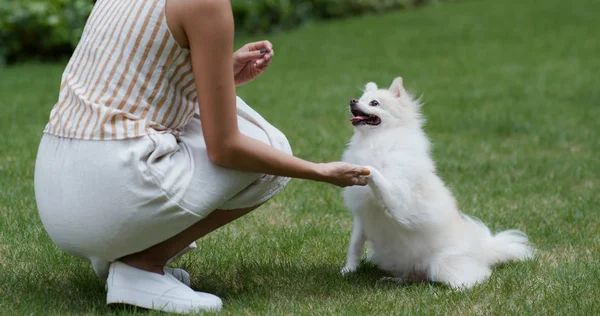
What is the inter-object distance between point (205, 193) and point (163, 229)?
0.62 feet

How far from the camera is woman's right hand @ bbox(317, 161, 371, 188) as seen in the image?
2.79 meters

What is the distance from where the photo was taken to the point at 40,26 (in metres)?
9.97

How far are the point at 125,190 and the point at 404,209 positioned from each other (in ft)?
3.51

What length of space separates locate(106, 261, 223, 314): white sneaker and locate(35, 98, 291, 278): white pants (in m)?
0.07

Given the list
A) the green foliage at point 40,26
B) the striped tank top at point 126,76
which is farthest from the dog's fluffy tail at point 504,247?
the green foliage at point 40,26

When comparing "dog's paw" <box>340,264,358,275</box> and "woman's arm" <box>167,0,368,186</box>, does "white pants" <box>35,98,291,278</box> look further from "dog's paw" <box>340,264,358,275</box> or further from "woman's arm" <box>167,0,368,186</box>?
"dog's paw" <box>340,264,358,275</box>

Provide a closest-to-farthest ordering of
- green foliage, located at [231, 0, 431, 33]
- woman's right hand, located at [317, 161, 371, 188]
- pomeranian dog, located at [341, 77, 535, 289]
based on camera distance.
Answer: woman's right hand, located at [317, 161, 371, 188] < pomeranian dog, located at [341, 77, 535, 289] < green foliage, located at [231, 0, 431, 33]

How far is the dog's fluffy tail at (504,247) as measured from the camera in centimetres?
349

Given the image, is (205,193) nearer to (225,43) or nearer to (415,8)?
(225,43)

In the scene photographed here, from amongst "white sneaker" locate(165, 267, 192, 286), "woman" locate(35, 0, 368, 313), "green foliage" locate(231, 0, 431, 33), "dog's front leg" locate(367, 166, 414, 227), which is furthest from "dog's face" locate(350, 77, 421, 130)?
"green foliage" locate(231, 0, 431, 33)

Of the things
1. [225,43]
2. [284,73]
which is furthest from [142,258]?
[284,73]

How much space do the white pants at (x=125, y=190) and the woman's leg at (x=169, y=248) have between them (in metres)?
0.07

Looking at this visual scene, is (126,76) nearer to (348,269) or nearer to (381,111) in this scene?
(381,111)

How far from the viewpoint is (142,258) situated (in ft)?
9.43
